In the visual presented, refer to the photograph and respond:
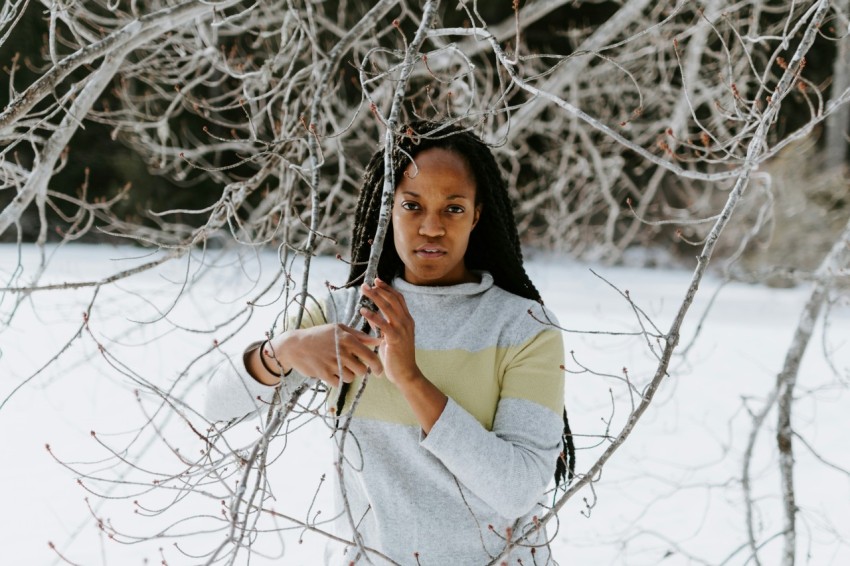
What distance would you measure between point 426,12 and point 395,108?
23 centimetres

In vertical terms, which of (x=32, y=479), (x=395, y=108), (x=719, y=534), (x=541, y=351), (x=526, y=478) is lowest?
(x=32, y=479)

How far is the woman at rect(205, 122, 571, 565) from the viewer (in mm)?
1374

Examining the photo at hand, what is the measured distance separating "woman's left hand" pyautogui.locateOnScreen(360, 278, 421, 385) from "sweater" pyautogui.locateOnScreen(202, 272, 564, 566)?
6.3 inches

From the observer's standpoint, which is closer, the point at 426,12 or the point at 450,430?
the point at 450,430

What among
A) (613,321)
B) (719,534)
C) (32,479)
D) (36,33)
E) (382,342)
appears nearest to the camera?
(382,342)

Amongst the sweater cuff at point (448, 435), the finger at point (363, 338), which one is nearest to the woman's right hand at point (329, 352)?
the finger at point (363, 338)

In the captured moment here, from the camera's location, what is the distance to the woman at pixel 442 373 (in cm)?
137

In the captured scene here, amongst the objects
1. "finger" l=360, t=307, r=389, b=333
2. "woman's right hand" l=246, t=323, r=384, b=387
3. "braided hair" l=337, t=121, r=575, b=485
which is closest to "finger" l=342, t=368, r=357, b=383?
"woman's right hand" l=246, t=323, r=384, b=387

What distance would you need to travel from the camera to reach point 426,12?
1564mm

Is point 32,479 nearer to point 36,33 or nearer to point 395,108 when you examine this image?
point 395,108

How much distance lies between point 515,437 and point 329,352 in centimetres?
36

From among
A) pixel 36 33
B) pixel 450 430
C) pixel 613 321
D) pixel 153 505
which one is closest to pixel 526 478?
pixel 450 430

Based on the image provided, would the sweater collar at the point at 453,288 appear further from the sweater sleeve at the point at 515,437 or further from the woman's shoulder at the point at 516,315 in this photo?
the sweater sleeve at the point at 515,437

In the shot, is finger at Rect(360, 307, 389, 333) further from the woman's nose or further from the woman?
the woman's nose
